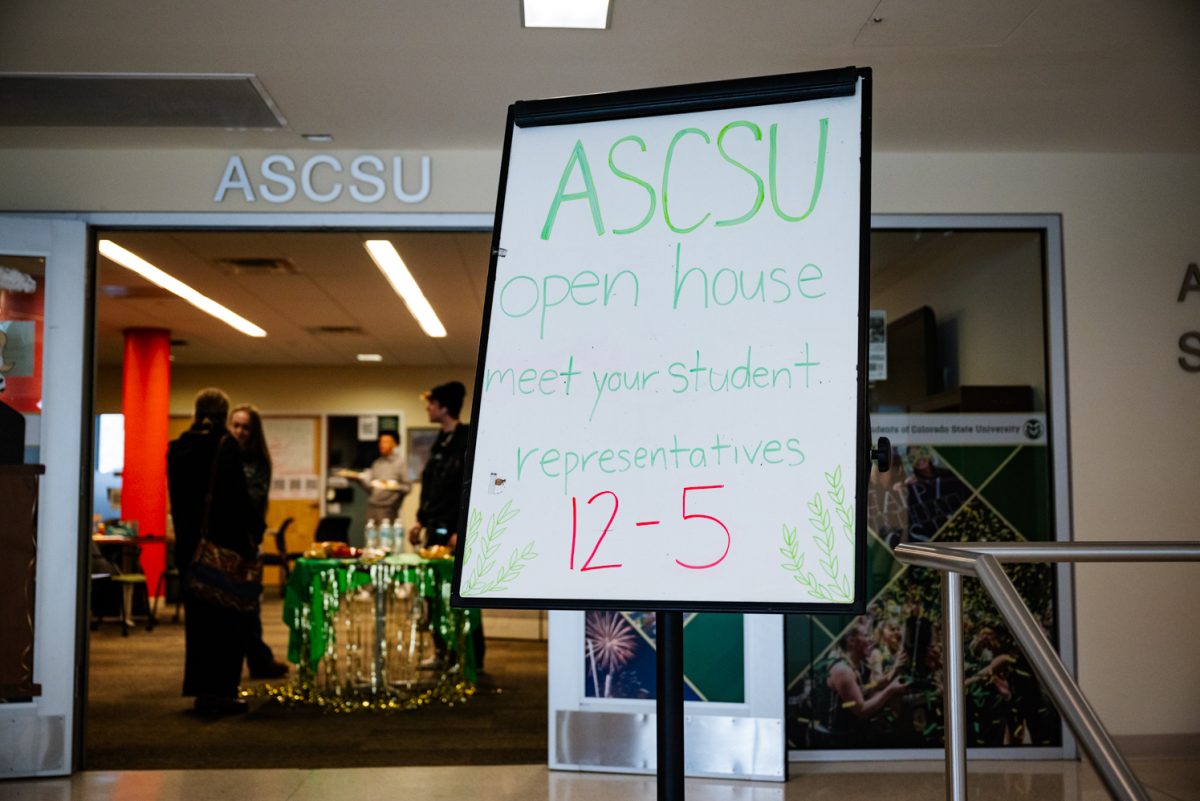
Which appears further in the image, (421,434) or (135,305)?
(421,434)

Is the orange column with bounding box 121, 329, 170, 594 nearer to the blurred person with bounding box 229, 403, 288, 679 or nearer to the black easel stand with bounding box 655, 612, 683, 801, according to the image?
the blurred person with bounding box 229, 403, 288, 679

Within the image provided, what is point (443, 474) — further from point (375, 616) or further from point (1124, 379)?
point (1124, 379)

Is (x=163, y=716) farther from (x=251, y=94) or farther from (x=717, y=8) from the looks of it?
(x=717, y=8)

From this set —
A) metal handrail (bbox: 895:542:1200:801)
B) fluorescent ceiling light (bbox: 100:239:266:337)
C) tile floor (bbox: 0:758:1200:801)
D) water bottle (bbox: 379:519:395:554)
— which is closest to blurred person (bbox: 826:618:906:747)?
tile floor (bbox: 0:758:1200:801)

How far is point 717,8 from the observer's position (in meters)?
3.07

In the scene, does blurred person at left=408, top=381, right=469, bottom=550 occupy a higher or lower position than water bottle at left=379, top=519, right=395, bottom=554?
higher

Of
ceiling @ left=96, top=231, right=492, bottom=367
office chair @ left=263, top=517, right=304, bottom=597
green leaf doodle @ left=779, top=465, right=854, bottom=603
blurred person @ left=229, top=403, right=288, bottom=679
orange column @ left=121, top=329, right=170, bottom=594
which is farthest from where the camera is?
office chair @ left=263, top=517, right=304, bottom=597

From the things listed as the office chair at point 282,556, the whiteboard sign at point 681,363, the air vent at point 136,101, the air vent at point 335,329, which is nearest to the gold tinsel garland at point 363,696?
the air vent at point 136,101

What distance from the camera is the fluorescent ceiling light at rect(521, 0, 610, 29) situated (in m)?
3.05

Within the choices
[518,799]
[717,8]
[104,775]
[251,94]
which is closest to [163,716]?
[104,775]

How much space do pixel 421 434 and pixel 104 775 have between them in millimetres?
8872

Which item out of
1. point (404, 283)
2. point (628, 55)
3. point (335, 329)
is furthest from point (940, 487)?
point (335, 329)

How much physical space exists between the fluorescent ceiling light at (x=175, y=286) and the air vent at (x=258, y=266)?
0.50m

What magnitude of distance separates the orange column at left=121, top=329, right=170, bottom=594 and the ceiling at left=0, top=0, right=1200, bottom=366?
247 inches
